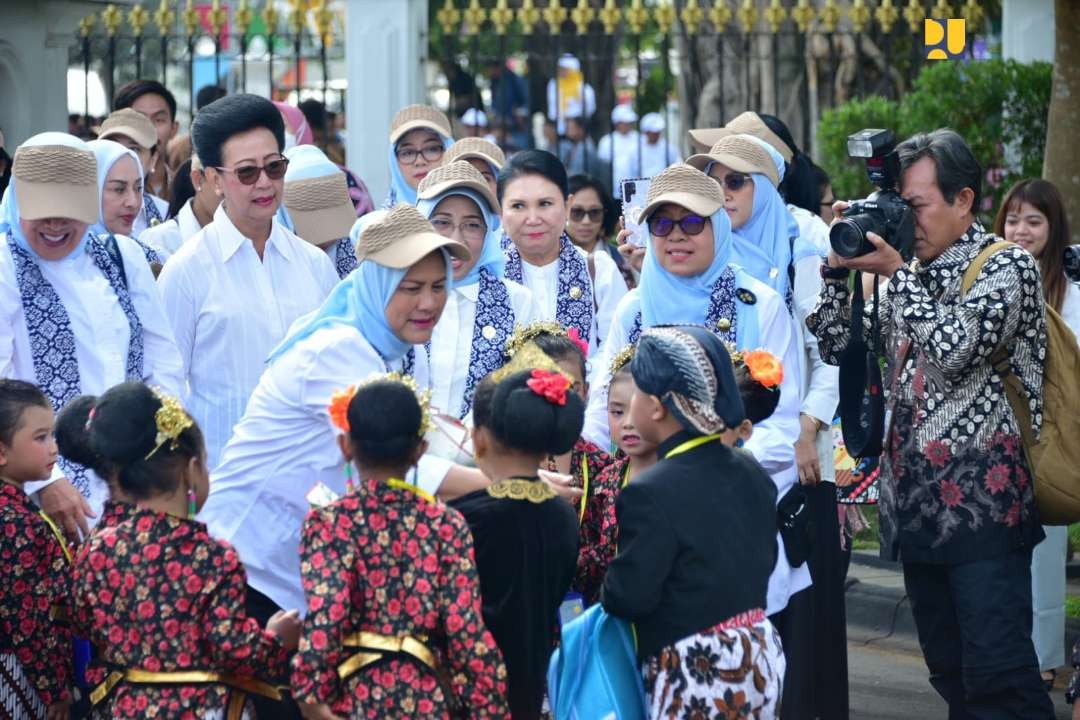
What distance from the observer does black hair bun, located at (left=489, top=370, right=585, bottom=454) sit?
176 inches

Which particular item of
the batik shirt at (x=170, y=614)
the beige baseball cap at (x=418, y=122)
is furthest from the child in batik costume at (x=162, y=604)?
the beige baseball cap at (x=418, y=122)

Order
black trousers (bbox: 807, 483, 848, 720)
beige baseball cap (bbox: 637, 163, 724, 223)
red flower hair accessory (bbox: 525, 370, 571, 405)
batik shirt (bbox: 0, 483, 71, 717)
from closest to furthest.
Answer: red flower hair accessory (bbox: 525, 370, 571, 405) → batik shirt (bbox: 0, 483, 71, 717) → beige baseball cap (bbox: 637, 163, 724, 223) → black trousers (bbox: 807, 483, 848, 720)

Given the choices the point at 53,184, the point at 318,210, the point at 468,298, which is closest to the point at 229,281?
the point at 53,184

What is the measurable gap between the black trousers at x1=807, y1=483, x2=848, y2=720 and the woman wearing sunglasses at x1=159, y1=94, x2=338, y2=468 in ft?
6.72

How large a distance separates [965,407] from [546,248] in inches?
84.8

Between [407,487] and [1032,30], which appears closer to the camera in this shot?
[407,487]

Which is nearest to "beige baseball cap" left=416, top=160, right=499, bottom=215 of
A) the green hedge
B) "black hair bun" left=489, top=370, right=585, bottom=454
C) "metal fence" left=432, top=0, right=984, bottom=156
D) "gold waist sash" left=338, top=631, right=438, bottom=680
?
"black hair bun" left=489, top=370, right=585, bottom=454

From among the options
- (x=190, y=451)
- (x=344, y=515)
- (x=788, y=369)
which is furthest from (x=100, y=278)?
(x=788, y=369)

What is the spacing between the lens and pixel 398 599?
13.9 ft

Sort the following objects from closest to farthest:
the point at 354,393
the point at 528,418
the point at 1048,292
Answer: the point at 354,393, the point at 528,418, the point at 1048,292

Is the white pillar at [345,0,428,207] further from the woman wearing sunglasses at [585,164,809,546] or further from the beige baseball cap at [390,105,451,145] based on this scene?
the woman wearing sunglasses at [585,164,809,546]

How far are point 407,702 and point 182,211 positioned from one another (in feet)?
11.9

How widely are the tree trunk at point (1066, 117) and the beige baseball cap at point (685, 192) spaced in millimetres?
4725

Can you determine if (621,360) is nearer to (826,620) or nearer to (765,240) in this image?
(765,240)
